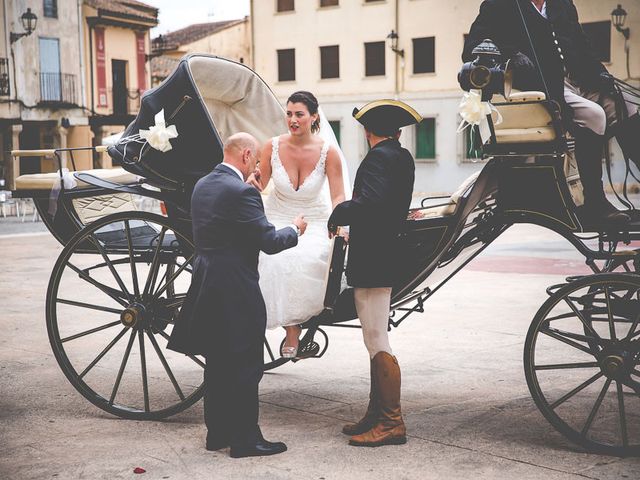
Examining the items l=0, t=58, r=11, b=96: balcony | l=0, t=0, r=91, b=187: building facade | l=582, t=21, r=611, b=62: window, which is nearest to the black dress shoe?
l=582, t=21, r=611, b=62: window

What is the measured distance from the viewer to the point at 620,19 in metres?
29.8

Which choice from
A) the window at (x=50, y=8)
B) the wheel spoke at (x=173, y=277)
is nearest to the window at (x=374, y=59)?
the window at (x=50, y=8)

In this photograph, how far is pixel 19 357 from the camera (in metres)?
7.51

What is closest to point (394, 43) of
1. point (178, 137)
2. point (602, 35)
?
point (602, 35)

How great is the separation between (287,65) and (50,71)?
953 cm

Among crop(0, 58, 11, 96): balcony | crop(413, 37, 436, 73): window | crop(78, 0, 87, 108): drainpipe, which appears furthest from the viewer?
crop(78, 0, 87, 108): drainpipe

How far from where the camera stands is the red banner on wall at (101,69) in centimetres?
4047

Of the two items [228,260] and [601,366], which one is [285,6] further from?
[601,366]

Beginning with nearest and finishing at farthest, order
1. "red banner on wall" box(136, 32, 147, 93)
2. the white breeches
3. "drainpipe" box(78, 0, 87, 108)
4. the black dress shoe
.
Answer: the black dress shoe < the white breeches < "drainpipe" box(78, 0, 87, 108) < "red banner on wall" box(136, 32, 147, 93)

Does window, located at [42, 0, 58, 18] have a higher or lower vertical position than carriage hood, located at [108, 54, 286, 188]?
higher

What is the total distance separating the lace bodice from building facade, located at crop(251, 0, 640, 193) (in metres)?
27.2

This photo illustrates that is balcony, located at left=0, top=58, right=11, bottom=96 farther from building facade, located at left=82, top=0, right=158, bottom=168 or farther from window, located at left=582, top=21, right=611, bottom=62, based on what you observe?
window, located at left=582, top=21, right=611, bottom=62

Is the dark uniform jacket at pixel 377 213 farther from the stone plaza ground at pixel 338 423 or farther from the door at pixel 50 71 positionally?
the door at pixel 50 71

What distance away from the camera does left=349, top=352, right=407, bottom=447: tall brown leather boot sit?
5023 mm
